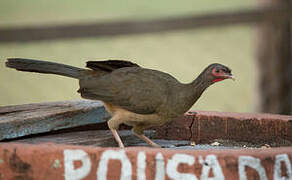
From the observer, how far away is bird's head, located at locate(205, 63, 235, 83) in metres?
3.98

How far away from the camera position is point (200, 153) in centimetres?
332

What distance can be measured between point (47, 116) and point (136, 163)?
855mm

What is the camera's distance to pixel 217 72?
4.00 meters

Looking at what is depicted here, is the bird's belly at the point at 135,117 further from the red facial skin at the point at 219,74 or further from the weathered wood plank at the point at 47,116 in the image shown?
the red facial skin at the point at 219,74

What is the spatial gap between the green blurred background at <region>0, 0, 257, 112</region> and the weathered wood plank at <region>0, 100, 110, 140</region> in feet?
12.7

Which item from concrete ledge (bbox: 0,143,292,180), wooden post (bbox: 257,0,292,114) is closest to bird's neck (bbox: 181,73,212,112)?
concrete ledge (bbox: 0,143,292,180)

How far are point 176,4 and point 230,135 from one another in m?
9.95

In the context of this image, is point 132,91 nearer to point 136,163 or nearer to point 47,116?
point 47,116

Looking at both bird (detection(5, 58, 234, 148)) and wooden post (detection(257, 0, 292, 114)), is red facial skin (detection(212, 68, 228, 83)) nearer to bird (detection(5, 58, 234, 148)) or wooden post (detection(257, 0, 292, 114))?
bird (detection(5, 58, 234, 148))

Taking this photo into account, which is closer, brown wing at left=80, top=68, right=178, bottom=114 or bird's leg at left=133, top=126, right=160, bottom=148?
brown wing at left=80, top=68, right=178, bottom=114

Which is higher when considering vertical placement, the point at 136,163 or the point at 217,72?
the point at 217,72

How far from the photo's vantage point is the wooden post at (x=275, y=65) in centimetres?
799

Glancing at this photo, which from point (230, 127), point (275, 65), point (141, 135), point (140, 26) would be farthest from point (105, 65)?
point (140, 26)

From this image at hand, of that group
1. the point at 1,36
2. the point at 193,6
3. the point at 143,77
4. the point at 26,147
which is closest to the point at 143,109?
the point at 143,77
